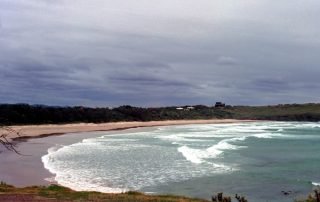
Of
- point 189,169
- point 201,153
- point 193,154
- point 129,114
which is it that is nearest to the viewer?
point 189,169

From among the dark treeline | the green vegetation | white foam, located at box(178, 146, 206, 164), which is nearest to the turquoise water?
white foam, located at box(178, 146, 206, 164)

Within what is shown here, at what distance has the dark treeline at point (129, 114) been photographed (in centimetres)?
8878

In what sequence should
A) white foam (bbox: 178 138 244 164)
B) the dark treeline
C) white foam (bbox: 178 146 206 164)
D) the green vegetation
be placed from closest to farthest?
the green vegetation < white foam (bbox: 178 146 206 164) < white foam (bbox: 178 138 244 164) < the dark treeline

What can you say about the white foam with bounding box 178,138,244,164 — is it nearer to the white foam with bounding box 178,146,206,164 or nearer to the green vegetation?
the white foam with bounding box 178,146,206,164

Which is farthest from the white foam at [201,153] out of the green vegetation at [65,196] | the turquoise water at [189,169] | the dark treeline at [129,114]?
the green vegetation at [65,196]

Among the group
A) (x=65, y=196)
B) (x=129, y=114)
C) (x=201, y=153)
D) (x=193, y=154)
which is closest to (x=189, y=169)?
(x=193, y=154)

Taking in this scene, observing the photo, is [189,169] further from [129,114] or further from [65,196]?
[129,114]

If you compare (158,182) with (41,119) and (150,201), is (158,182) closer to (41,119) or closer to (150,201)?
(150,201)

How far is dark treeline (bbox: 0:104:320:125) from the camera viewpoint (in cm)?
8878

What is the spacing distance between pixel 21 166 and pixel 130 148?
15883 mm

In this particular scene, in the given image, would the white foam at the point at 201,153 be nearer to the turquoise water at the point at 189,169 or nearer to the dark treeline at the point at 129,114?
the turquoise water at the point at 189,169

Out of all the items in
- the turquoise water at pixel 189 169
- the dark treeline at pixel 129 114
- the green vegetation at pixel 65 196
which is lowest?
the turquoise water at pixel 189 169

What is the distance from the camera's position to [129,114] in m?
125

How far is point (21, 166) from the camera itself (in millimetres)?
34094
